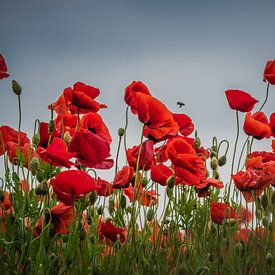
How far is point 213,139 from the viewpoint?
3643mm

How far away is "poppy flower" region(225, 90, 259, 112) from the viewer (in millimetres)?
3232

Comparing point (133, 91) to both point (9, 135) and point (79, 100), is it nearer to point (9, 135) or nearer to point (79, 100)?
point (79, 100)

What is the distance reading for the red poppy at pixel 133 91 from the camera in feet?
9.37

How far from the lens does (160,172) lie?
310 cm

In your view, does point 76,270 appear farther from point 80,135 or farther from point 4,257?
point 80,135

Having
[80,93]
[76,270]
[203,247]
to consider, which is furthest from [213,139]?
[76,270]

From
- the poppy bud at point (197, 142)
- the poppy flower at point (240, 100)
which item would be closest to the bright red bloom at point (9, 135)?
the poppy bud at point (197, 142)

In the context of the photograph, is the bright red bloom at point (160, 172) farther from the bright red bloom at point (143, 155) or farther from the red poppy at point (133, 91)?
the red poppy at point (133, 91)

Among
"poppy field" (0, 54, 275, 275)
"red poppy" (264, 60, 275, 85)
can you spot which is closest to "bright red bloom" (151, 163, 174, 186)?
"poppy field" (0, 54, 275, 275)

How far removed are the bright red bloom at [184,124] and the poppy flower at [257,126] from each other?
0.30 meters

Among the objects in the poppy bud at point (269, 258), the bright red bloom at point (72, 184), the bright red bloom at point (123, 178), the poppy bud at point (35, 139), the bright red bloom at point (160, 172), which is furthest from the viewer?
the bright red bloom at point (160, 172)

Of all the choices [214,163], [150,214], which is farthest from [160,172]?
[214,163]

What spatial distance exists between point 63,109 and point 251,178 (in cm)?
101

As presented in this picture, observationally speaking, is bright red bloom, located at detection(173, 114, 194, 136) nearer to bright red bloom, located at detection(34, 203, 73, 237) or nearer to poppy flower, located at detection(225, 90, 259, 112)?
poppy flower, located at detection(225, 90, 259, 112)
